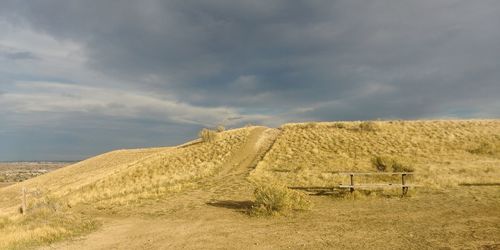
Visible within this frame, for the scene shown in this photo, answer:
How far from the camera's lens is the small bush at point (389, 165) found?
27.2 meters

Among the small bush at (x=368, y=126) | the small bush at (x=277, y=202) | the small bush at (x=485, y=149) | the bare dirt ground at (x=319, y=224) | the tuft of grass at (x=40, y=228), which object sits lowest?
the tuft of grass at (x=40, y=228)

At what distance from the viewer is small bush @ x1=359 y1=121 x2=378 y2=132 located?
151 ft

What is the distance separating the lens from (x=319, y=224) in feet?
47.8

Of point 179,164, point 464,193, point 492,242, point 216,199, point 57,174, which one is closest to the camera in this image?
point 492,242

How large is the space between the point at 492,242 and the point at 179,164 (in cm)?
3118

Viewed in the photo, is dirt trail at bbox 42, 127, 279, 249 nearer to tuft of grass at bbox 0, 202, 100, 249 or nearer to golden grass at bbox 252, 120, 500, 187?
tuft of grass at bbox 0, 202, 100, 249

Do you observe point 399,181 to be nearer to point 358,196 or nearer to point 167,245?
point 358,196

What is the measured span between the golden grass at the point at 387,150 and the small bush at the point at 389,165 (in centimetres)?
67

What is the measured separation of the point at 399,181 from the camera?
24719 mm

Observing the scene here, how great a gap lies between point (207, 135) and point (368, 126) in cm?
1866

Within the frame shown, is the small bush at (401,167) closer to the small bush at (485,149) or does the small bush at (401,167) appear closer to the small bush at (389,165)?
the small bush at (389,165)

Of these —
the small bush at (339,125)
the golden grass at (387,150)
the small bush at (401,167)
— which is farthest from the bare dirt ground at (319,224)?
the small bush at (339,125)

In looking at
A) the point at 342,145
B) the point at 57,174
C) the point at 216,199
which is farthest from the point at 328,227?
the point at 57,174

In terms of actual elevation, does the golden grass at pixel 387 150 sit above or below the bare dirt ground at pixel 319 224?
above
